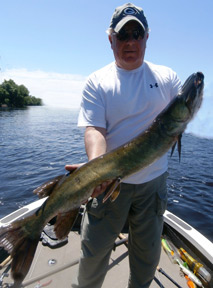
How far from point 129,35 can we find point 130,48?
150 millimetres

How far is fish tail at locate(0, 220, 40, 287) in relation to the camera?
7.80 feet

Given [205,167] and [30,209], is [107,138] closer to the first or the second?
[30,209]

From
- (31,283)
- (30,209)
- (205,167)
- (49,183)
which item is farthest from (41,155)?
(49,183)

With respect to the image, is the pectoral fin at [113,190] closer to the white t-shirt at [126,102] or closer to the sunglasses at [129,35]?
the white t-shirt at [126,102]

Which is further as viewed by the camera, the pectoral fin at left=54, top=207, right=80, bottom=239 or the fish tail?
the pectoral fin at left=54, top=207, right=80, bottom=239

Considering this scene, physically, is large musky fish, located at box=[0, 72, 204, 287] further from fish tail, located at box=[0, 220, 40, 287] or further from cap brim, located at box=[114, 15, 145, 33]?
cap brim, located at box=[114, 15, 145, 33]

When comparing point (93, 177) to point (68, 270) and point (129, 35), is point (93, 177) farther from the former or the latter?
point (68, 270)

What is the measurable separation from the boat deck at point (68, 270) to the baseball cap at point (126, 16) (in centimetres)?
373

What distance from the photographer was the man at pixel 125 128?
8.90ft

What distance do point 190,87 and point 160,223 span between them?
1.69m

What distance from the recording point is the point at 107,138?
287cm

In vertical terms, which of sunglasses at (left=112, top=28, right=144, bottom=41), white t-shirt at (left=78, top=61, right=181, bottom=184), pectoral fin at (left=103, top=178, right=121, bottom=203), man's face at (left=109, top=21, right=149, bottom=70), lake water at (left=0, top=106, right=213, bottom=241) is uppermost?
sunglasses at (left=112, top=28, right=144, bottom=41)

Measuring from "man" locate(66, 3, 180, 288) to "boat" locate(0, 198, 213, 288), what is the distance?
1.16 m

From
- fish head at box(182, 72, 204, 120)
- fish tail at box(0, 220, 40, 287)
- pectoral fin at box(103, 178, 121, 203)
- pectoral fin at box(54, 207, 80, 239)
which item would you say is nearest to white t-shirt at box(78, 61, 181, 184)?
pectoral fin at box(103, 178, 121, 203)
